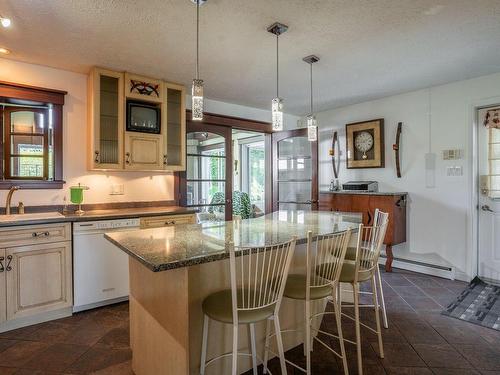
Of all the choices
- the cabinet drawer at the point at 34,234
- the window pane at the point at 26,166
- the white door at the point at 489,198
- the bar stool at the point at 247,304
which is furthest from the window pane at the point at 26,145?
the white door at the point at 489,198

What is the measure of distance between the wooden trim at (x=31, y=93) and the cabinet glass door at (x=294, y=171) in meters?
2.99

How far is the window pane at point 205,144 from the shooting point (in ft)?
13.4

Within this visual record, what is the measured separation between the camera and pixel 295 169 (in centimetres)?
477

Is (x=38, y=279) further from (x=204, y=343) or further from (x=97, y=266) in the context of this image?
(x=204, y=343)

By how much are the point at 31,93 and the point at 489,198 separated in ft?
17.0

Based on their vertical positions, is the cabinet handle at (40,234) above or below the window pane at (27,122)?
below

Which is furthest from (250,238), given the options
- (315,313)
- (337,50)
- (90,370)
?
(337,50)

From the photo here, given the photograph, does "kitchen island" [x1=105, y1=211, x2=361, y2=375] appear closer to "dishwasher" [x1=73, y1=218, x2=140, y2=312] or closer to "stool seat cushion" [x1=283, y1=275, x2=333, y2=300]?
"stool seat cushion" [x1=283, y1=275, x2=333, y2=300]

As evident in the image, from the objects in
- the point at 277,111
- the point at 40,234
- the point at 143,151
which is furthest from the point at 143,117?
the point at 277,111

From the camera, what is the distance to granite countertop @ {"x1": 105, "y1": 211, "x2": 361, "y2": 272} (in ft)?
4.48

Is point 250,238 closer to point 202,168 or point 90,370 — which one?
point 90,370

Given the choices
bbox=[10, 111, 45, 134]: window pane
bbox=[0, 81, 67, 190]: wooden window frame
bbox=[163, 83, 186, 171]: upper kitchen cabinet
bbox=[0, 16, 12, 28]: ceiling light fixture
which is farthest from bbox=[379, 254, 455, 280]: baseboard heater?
bbox=[0, 16, 12, 28]: ceiling light fixture

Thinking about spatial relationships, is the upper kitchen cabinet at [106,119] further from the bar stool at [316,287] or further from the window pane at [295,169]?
the window pane at [295,169]

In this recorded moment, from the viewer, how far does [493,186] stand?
3.56 m
